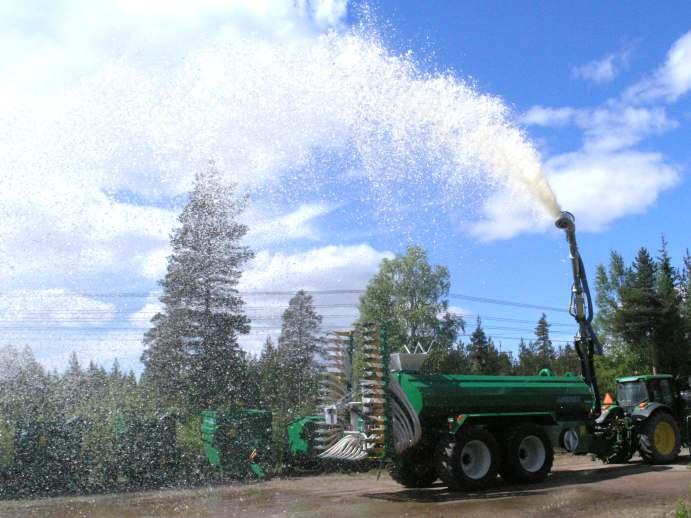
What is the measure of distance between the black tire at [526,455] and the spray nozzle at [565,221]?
4618 mm

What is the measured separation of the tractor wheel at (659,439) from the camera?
1511 cm

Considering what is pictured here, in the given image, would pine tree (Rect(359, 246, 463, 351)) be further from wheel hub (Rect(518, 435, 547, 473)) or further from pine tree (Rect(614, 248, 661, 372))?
wheel hub (Rect(518, 435, 547, 473))

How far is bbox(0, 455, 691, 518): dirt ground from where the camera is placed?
10.1m

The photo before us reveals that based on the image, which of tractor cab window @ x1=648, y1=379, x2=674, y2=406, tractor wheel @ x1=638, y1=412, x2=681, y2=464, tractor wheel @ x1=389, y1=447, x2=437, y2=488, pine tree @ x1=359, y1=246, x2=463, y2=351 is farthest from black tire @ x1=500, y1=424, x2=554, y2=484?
pine tree @ x1=359, y1=246, x2=463, y2=351

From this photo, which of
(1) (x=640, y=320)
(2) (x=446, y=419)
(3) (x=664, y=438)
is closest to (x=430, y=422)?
(2) (x=446, y=419)

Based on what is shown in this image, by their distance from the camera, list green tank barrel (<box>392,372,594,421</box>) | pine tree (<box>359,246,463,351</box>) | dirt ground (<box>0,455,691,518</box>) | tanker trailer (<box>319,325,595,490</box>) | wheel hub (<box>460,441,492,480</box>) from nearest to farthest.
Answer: dirt ground (<box>0,455,691,518</box>), tanker trailer (<box>319,325,595,490</box>), green tank barrel (<box>392,372,594,421</box>), wheel hub (<box>460,441,492,480</box>), pine tree (<box>359,246,463,351</box>)

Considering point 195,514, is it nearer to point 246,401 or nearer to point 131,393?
point 131,393

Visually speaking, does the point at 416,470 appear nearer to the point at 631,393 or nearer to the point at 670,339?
the point at 631,393

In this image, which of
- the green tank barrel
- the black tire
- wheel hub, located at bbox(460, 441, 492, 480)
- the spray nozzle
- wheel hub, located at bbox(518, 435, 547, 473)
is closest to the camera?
the green tank barrel

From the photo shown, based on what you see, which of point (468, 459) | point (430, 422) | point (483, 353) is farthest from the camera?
point (483, 353)

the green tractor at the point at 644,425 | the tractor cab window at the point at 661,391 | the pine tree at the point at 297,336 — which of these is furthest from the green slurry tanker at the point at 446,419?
the pine tree at the point at 297,336

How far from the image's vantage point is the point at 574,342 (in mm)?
15680

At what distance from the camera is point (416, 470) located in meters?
12.7

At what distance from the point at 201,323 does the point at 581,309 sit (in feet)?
49.8
